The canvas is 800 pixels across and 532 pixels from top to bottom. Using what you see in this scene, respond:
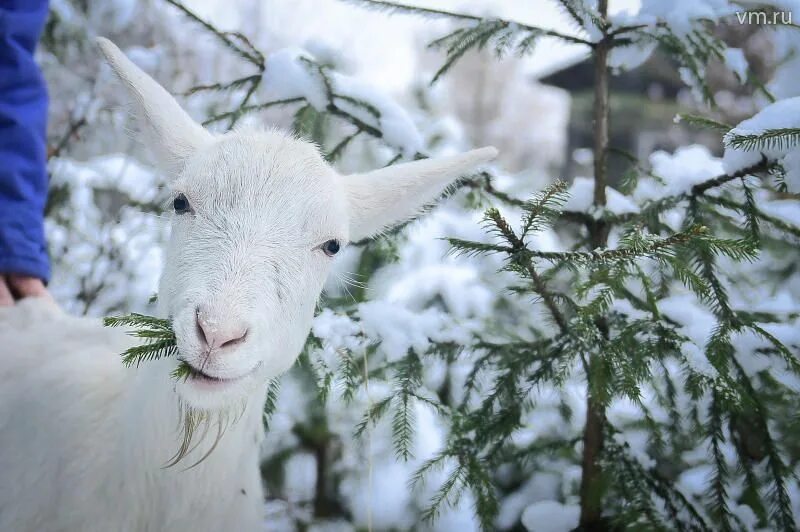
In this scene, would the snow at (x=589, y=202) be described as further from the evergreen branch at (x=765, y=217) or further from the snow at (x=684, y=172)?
the evergreen branch at (x=765, y=217)

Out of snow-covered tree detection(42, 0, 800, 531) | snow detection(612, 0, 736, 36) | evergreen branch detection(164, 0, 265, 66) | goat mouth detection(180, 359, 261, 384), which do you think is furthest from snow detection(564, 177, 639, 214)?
goat mouth detection(180, 359, 261, 384)

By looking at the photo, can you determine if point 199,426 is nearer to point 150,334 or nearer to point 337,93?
point 150,334

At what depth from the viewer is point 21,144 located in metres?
2.75

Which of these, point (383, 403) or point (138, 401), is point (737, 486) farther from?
point (138, 401)

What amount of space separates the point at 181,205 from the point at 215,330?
22.8 inches

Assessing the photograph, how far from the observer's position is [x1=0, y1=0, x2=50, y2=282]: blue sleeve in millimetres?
2648

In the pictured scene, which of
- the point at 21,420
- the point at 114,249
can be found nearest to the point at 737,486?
the point at 21,420

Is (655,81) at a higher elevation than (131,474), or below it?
higher

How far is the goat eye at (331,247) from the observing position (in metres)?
1.77

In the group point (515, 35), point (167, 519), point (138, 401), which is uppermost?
point (515, 35)

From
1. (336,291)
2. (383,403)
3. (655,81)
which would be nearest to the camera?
(383,403)

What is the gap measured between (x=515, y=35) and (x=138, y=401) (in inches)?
78.7

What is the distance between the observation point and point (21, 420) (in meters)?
2.02

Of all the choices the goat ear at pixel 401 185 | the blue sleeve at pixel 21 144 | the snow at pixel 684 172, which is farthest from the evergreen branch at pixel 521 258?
the blue sleeve at pixel 21 144
